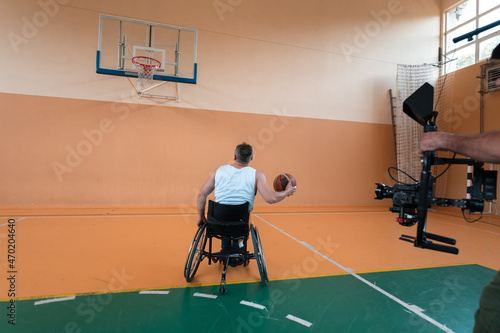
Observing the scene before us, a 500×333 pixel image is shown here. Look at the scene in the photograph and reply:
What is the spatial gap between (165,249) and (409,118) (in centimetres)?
706

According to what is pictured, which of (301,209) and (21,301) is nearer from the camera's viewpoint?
(21,301)

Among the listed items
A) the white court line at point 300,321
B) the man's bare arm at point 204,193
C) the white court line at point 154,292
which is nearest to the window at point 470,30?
the man's bare arm at point 204,193

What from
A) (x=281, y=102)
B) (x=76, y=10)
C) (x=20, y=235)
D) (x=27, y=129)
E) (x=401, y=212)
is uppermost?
(x=76, y=10)

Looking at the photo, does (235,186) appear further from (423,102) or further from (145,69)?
(145,69)

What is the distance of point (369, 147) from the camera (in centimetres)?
771

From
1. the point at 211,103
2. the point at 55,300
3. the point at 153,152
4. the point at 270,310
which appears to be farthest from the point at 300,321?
the point at 211,103

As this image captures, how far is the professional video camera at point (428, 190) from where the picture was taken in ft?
4.33

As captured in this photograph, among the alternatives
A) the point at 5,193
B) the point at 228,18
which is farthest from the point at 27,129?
the point at 228,18

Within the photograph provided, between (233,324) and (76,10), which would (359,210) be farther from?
(76,10)

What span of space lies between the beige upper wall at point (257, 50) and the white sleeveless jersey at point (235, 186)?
446 cm

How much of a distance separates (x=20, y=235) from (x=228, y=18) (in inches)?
232

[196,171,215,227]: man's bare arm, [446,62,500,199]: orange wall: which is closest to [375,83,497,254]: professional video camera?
[196,171,215,227]: man's bare arm

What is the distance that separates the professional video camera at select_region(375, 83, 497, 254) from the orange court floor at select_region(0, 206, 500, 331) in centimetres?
116

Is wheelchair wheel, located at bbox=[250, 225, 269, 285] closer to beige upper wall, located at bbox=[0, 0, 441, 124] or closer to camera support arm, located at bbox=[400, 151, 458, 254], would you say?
camera support arm, located at bbox=[400, 151, 458, 254]
